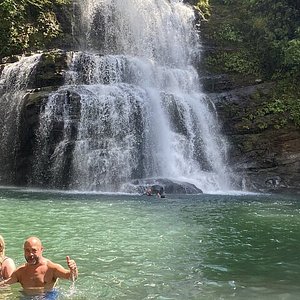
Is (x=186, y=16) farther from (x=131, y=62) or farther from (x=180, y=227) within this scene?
(x=180, y=227)

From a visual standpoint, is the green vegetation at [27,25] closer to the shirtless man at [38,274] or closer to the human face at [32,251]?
the shirtless man at [38,274]

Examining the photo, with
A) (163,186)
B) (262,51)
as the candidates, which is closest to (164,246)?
(163,186)

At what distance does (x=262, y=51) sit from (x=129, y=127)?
12167mm

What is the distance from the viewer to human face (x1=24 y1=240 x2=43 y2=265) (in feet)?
17.1

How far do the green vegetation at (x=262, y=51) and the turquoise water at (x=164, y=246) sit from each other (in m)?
12.3

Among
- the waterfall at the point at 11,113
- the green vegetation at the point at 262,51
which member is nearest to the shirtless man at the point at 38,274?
the waterfall at the point at 11,113

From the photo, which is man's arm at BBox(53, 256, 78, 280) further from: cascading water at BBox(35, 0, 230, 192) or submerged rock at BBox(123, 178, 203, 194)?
cascading water at BBox(35, 0, 230, 192)

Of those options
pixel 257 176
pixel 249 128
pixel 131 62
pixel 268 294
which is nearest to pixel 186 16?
pixel 131 62

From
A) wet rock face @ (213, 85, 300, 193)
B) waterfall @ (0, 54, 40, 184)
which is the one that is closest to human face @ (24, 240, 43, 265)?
waterfall @ (0, 54, 40, 184)

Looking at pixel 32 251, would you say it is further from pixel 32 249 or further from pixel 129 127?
pixel 129 127

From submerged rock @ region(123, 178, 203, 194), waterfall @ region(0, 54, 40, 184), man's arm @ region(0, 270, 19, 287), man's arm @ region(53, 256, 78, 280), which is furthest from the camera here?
waterfall @ region(0, 54, 40, 184)

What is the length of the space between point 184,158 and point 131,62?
7.41m

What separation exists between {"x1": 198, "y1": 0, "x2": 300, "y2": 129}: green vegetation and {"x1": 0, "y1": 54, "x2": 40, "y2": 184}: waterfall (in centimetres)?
1267

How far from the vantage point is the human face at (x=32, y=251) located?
5.20 metres
